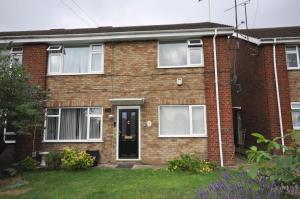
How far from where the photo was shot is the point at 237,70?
1772 cm

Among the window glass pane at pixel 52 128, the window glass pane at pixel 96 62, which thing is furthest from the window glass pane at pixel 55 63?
the window glass pane at pixel 52 128

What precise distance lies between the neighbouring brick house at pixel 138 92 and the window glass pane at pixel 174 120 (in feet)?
0.13

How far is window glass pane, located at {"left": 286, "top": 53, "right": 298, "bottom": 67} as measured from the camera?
13.3m

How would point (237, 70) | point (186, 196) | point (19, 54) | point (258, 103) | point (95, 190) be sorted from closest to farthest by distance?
point (186, 196)
point (95, 190)
point (19, 54)
point (258, 103)
point (237, 70)

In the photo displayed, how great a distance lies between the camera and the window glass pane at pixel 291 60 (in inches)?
522

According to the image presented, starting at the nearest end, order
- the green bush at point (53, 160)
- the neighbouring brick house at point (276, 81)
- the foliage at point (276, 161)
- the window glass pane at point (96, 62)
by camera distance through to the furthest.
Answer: the foliage at point (276, 161) < the green bush at point (53, 160) < the window glass pane at point (96, 62) < the neighbouring brick house at point (276, 81)

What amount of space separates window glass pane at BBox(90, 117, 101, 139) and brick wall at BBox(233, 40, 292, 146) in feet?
25.8

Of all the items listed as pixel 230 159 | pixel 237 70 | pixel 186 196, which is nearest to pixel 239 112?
pixel 237 70

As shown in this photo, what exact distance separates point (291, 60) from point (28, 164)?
12540 millimetres

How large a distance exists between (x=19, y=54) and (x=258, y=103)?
39.3ft

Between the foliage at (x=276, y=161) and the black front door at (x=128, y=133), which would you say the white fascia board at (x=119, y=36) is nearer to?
the black front door at (x=128, y=133)

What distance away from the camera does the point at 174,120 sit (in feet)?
38.1

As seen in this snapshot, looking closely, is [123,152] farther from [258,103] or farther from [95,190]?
[258,103]

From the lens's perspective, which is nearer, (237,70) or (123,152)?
(123,152)
